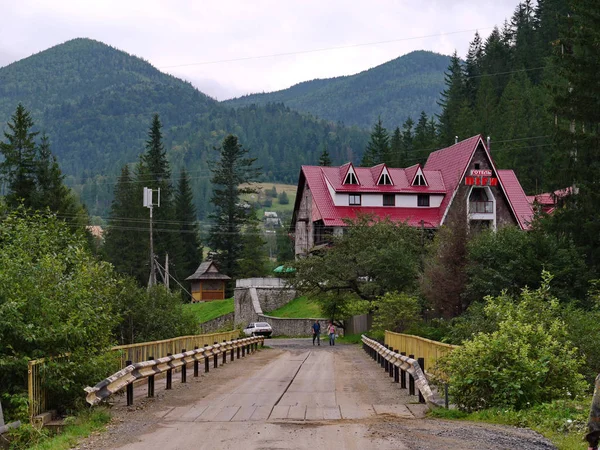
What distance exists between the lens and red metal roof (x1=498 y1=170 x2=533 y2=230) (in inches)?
2902

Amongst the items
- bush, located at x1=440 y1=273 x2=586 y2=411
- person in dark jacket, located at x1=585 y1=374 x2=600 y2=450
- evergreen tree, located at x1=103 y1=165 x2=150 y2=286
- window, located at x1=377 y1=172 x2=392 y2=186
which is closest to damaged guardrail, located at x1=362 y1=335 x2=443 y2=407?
bush, located at x1=440 y1=273 x2=586 y2=411

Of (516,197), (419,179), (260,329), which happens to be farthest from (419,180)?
(260,329)

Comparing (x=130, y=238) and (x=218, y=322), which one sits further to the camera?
(x=130, y=238)

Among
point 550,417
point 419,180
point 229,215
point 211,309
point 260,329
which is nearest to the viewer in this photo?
point 550,417

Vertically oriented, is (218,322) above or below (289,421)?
below

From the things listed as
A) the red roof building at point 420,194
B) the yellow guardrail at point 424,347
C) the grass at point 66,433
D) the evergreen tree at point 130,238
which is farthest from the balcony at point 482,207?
the grass at point 66,433

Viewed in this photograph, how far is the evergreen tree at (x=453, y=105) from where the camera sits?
102 meters

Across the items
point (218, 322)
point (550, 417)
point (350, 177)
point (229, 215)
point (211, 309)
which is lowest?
point (218, 322)

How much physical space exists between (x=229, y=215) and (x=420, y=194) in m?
30.4

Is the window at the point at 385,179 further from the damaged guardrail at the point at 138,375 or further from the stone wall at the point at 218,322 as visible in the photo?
the damaged guardrail at the point at 138,375

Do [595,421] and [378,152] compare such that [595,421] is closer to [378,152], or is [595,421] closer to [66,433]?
[66,433]

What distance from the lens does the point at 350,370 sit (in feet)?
93.0

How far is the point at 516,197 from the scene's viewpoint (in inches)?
3007

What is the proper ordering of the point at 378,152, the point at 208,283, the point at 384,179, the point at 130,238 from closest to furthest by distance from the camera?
the point at 384,179 → the point at 130,238 → the point at 208,283 → the point at 378,152
